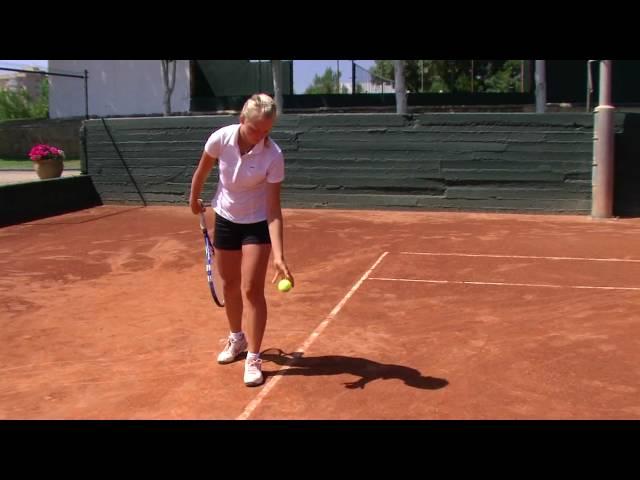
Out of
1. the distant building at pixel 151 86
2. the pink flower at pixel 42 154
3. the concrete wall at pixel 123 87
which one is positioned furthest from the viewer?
the concrete wall at pixel 123 87

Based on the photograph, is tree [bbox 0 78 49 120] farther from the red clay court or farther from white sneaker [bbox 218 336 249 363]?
white sneaker [bbox 218 336 249 363]

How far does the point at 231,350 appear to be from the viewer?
5281 millimetres

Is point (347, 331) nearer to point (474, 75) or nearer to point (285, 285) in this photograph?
point (285, 285)

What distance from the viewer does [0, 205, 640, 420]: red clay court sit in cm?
446

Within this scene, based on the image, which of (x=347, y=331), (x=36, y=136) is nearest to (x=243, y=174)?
(x=347, y=331)

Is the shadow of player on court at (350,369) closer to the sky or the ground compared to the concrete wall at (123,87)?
closer to the ground

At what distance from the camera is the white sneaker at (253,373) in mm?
4727

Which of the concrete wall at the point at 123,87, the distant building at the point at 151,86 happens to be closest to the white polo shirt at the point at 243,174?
the distant building at the point at 151,86

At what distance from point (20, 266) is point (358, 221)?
6.03 meters

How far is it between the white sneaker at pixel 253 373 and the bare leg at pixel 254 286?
0.27ft

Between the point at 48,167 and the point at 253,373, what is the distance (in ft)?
43.2

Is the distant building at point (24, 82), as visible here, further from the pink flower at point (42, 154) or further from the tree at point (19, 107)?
the pink flower at point (42, 154)

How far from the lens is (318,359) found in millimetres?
5320
